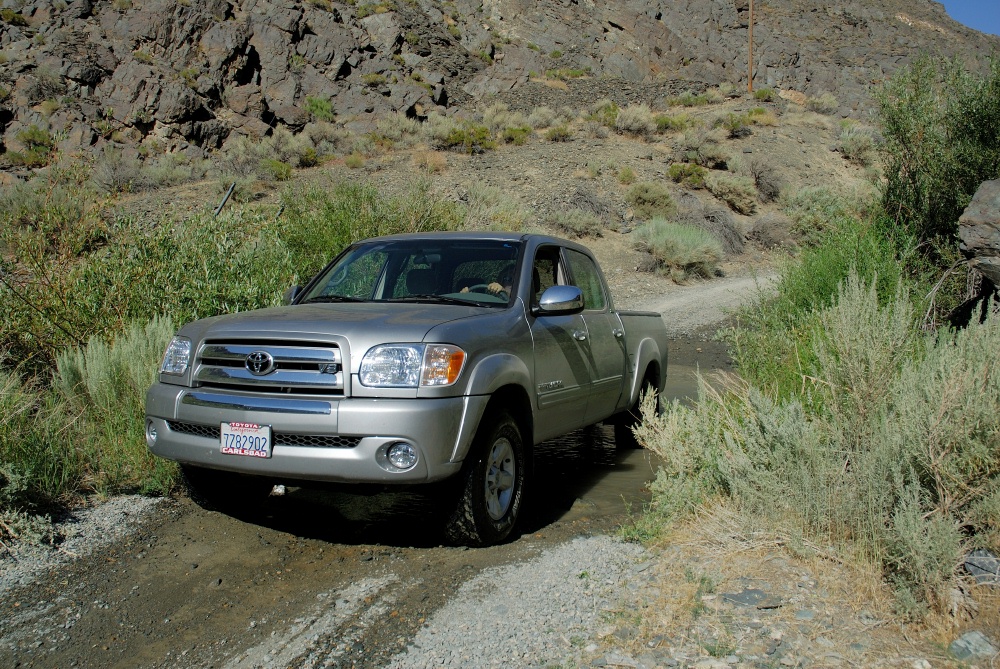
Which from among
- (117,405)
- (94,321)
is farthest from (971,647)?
(94,321)

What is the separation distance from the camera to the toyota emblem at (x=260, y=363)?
4.64 meters

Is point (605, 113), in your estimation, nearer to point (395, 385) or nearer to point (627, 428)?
point (627, 428)

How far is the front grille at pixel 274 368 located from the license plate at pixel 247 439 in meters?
0.22

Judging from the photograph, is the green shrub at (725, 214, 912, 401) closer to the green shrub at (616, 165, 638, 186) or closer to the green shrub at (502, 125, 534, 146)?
the green shrub at (616, 165, 638, 186)

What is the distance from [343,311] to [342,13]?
43.5 meters

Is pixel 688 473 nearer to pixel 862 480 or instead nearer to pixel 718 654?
pixel 862 480

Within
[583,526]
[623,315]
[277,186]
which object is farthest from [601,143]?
[583,526]

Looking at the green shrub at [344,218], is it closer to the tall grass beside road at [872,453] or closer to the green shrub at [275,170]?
the tall grass beside road at [872,453]

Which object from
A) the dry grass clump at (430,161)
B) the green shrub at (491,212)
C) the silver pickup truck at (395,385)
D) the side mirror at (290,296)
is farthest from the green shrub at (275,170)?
the silver pickup truck at (395,385)

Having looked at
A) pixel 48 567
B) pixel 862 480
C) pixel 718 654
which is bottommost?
pixel 48 567

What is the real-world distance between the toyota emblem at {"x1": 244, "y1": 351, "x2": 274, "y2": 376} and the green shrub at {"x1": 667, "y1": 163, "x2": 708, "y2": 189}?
28221 mm

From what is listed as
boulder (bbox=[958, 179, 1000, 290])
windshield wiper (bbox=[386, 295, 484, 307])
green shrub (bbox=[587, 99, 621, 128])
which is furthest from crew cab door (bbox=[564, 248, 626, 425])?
green shrub (bbox=[587, 99, 621, 128])

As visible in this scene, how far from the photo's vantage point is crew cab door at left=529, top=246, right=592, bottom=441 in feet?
18.1

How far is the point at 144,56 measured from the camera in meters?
35.6
